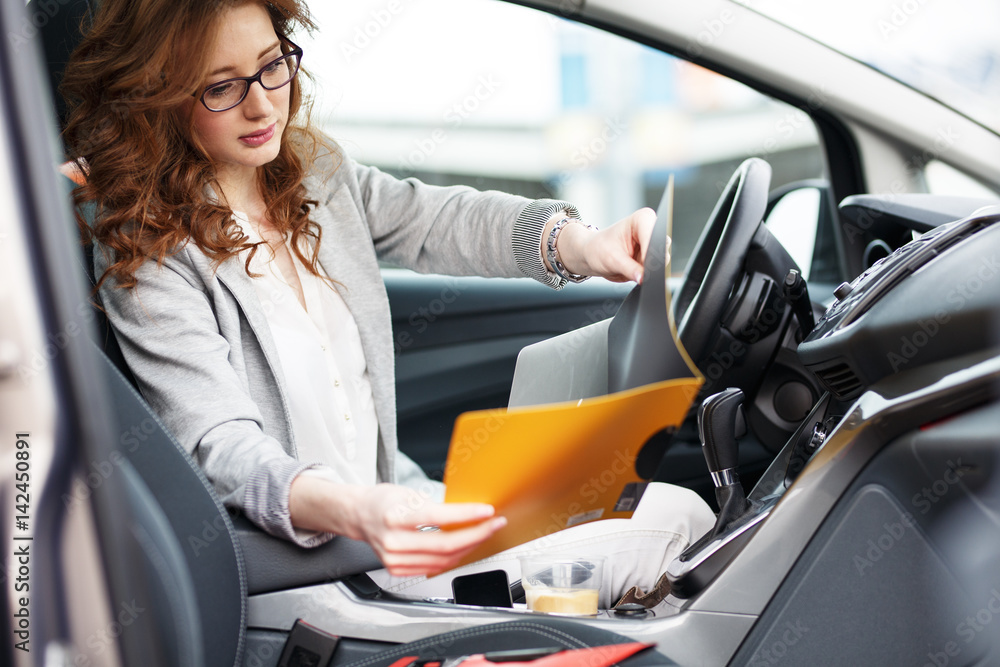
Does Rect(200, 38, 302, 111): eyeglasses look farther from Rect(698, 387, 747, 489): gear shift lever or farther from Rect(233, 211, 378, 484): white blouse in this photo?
Rect(698, 387, 747, 489): gear shift lever

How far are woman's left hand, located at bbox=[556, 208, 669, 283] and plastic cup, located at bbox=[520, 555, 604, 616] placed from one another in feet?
0.93

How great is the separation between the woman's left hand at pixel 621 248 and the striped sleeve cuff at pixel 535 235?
89mm

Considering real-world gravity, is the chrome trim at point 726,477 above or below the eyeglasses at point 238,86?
below

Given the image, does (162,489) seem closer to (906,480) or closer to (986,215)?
(906,480)

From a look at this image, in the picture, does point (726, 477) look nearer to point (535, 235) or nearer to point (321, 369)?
point (535, 235)

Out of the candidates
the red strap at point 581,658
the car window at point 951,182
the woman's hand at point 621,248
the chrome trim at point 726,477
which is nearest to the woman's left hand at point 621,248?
the woman's hand at point 621,248

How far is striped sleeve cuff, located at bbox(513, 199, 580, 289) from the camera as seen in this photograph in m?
0.99

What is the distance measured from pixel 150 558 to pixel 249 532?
141 millimetres

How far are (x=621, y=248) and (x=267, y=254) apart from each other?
0.47 meters

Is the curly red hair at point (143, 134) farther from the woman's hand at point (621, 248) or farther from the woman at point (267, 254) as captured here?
the woman's hand at point (621, 248)

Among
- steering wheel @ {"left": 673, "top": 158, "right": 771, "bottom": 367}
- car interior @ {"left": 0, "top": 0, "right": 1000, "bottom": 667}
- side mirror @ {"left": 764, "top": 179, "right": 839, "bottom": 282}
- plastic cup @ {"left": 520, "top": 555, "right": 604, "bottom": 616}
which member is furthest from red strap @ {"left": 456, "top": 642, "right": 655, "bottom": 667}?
side mirror @ {"left": 764, "top": 179, "right": 839, "bottom": 282}

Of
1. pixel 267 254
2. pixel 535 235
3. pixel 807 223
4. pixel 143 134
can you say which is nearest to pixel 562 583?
pixel 535 235

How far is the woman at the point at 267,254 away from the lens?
2.43 ft

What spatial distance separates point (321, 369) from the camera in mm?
1025
